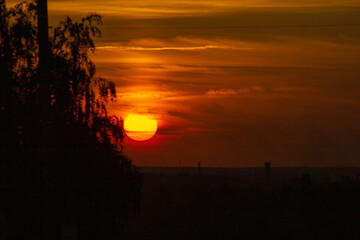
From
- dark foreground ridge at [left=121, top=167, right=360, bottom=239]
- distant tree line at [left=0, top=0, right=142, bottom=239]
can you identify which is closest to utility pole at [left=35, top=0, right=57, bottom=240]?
distant tree line at [left=0, top=0, right=142, bottom=239]

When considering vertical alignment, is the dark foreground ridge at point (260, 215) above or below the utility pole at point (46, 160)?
below

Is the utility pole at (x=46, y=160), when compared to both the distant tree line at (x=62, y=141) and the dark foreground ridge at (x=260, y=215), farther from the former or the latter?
the dark foreground ridge at (x=260, y=215)

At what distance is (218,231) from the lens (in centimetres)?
3203

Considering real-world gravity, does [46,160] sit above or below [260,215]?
above

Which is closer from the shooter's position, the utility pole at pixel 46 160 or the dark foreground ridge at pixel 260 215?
the utility pole at pixel 46 160

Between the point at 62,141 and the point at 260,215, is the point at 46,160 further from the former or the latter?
the point at 260,215

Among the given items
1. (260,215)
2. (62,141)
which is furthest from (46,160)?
(260,215)

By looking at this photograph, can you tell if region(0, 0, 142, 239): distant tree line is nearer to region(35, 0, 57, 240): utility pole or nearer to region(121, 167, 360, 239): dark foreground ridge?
region(35, 0, 57, 240): utility pole

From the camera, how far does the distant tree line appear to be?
59.2 ft

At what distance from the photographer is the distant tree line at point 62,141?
18031 millimetres

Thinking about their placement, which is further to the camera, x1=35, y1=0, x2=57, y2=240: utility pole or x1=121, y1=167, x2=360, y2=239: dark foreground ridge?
x1=121, y1=167, x2=360, y2=239: dark foreground ridge

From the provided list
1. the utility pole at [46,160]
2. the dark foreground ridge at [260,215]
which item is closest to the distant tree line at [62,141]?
the utility pole at [46,160]

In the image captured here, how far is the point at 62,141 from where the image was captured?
18875 mm

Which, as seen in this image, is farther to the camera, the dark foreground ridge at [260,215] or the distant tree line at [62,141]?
the dark foreground ridge at [260,215]
